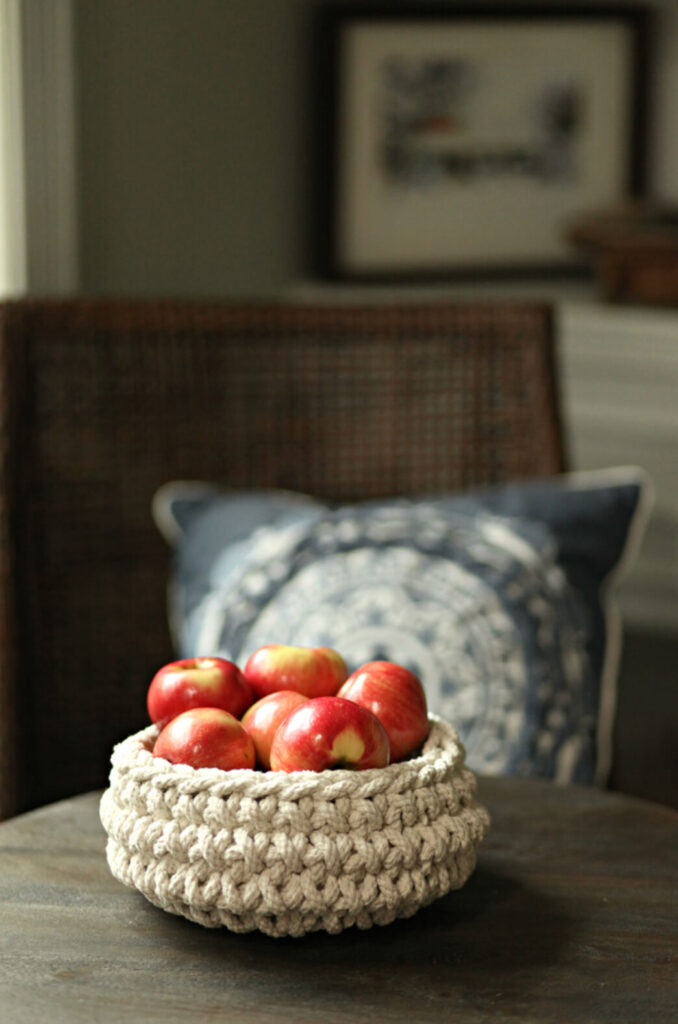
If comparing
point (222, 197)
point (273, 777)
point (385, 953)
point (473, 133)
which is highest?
point (473, 133)

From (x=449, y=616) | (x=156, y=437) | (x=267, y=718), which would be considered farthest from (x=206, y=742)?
(x=156, y=437)

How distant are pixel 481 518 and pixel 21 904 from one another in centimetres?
67

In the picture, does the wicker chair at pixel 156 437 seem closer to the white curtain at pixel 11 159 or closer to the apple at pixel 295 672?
the white curtain at pixel 11 159

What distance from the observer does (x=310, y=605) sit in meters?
1.28

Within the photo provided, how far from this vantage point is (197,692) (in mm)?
818

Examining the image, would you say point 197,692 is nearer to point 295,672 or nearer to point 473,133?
point 295,672

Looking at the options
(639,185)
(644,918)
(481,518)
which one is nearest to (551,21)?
(639,185)

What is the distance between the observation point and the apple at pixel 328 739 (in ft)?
2.45

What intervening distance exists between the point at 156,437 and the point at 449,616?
469 mm

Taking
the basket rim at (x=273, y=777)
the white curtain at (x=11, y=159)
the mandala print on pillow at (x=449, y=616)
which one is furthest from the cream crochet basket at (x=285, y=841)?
the white curtain at (x=11, y=159)

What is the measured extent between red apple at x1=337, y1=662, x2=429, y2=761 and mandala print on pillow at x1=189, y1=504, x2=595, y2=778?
1.36 feet

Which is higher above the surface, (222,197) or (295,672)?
(222,197)

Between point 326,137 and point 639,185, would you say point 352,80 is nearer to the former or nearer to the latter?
point 326,137

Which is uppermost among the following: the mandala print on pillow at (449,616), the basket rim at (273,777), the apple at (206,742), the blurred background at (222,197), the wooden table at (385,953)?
the blurred background at (222,197)
